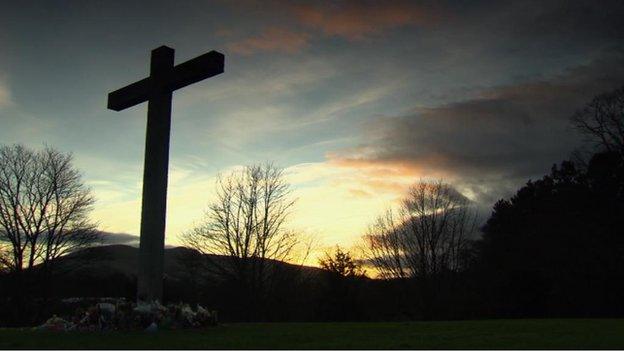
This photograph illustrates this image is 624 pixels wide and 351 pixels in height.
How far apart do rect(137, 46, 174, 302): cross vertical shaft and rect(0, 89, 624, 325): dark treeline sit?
1755cm

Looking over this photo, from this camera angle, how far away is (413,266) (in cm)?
4131

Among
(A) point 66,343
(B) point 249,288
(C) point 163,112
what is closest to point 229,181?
(B) point 249,288

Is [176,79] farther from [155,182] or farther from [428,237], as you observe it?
[428,237]

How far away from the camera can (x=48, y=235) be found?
97.1ft

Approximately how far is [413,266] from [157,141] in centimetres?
3287

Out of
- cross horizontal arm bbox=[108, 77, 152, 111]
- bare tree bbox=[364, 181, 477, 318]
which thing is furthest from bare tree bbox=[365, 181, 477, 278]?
cross horizontal arm bbox=[108, 77, 152, 111]

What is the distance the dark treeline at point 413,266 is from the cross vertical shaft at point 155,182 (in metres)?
17.5

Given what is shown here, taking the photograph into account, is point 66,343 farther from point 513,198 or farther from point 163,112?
point 513,198

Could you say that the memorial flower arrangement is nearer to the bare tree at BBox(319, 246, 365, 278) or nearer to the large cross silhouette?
the large cross silhouette

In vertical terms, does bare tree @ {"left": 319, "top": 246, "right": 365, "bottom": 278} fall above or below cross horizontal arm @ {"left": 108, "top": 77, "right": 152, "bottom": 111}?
below

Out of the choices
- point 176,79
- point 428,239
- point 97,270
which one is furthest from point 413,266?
point 176,79

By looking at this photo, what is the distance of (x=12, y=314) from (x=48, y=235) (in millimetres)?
4722

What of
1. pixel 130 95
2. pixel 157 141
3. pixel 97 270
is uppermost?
pixel 130 95

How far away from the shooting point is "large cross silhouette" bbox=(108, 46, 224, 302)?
35.3ft
